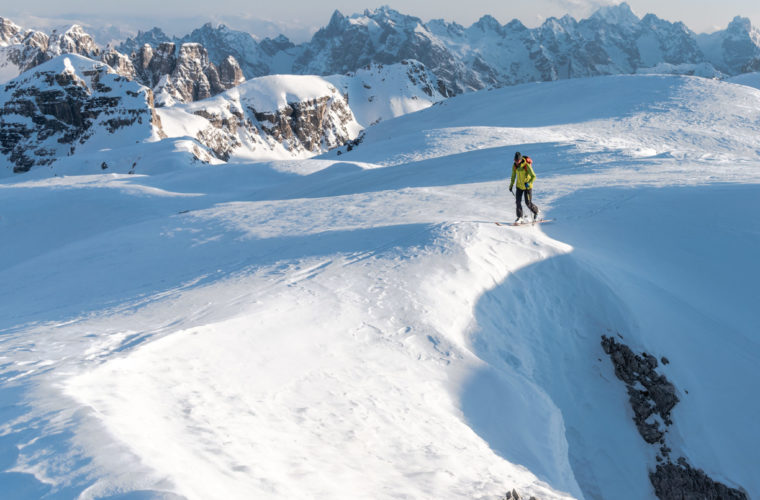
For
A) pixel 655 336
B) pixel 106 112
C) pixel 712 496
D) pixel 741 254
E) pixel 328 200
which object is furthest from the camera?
pixel 106 112

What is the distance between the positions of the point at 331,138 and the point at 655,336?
179m

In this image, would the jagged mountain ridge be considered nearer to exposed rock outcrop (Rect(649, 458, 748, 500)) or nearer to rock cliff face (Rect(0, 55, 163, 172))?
rock cliff face (Rect(0, 55, 163, 172))

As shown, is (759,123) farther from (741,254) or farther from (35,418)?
(35,418)

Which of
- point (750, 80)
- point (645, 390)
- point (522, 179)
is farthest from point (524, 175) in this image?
point (750, 80)

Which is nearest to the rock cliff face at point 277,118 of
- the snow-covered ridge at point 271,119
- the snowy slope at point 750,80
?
the snow-covered ridge at point 271,119

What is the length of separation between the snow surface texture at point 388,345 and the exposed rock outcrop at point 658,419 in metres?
0.19

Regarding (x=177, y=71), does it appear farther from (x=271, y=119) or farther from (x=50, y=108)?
(x=50, y=108)

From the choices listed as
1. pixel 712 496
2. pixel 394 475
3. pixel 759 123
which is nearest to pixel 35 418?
pixel 394 475

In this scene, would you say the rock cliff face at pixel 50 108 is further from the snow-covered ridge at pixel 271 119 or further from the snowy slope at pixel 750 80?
the snowy slope at pixel 750 80

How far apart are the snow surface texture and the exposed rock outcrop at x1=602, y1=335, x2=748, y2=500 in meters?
0.19

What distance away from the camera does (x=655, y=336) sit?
10250 mm

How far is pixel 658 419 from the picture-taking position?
913 cm

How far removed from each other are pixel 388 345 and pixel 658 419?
5.30m

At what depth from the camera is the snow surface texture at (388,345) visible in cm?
498
